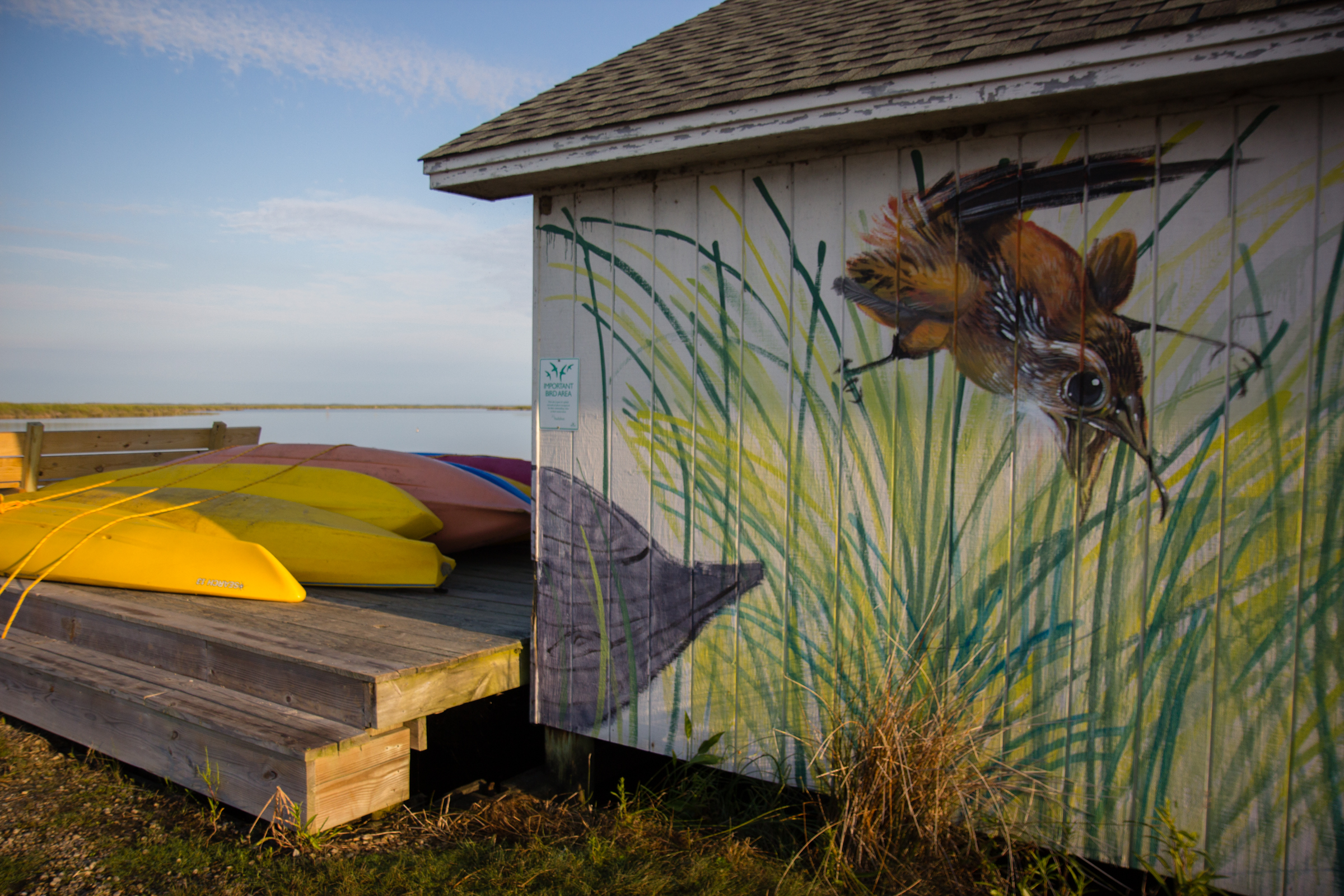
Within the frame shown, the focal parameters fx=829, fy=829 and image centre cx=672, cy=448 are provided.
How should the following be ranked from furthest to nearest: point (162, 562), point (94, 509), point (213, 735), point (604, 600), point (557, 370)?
point (94, 509)
point (162, 562)
point (557, 370)
point (604, 600)
point (213, 735)

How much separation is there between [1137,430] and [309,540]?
417cm

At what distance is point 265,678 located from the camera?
352cm

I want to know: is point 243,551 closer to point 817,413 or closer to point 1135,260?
point 817,413

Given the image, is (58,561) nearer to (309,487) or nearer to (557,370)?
(309,487)

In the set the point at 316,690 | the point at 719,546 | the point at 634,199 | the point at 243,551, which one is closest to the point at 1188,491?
the point at 719,546

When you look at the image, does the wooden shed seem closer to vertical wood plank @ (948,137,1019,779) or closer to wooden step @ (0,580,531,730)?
vertical wood plank @ (948,137,1019,779)

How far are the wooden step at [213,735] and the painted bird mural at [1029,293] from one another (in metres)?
2.44

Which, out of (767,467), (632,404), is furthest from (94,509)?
(767,467)

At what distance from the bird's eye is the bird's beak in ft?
0.21

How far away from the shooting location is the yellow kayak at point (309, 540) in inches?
184

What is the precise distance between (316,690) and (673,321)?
207 centimetres

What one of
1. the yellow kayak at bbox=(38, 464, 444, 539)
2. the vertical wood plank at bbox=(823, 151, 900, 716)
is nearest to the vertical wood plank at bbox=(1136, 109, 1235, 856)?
the vertical wood plank at bbox=(823, 151, 900, 716)

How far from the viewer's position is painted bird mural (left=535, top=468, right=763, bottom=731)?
328 centimetres

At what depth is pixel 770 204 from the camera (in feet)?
10.1
